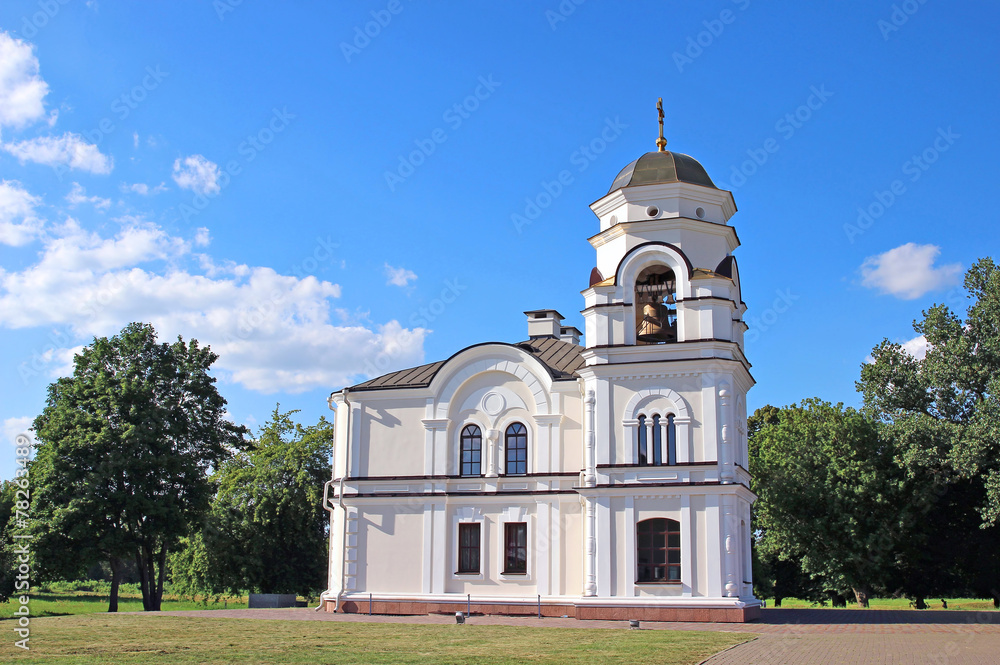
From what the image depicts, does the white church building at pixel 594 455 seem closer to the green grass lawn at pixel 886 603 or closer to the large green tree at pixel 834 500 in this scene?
the large green tree at pixel 834 500

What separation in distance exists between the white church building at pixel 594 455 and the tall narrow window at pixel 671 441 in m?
0.06

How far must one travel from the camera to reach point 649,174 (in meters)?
26.6

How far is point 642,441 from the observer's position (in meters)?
24.6

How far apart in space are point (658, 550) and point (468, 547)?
600 centimetres

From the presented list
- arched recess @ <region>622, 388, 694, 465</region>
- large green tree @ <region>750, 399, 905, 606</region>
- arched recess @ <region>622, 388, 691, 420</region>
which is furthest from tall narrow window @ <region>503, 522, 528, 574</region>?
large green tree @ <region>750, 399, 905, 606</region>

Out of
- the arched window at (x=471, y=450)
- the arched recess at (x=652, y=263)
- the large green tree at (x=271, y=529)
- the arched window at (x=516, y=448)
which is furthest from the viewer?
the large green tree at (x=271, y=529)

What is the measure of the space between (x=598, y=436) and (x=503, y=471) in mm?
3693

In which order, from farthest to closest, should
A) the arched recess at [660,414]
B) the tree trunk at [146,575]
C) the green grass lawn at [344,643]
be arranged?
the tree trunk at [146,575] < the arched recess at [660,414] < the green grass lawn at [344,643]

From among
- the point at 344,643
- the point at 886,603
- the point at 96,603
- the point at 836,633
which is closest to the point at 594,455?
the point at 836,633

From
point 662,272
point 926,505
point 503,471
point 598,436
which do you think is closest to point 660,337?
point 662,272

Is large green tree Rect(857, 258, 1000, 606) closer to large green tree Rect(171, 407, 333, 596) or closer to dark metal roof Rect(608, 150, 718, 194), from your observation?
dark metal roof Rect(608, 150, 718, 194)

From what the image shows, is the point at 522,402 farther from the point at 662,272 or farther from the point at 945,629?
the point at 945,629

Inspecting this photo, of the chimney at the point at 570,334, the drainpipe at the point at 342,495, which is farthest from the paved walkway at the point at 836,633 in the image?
the chimney at the point at 570,334

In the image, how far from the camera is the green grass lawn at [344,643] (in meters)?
13.7
